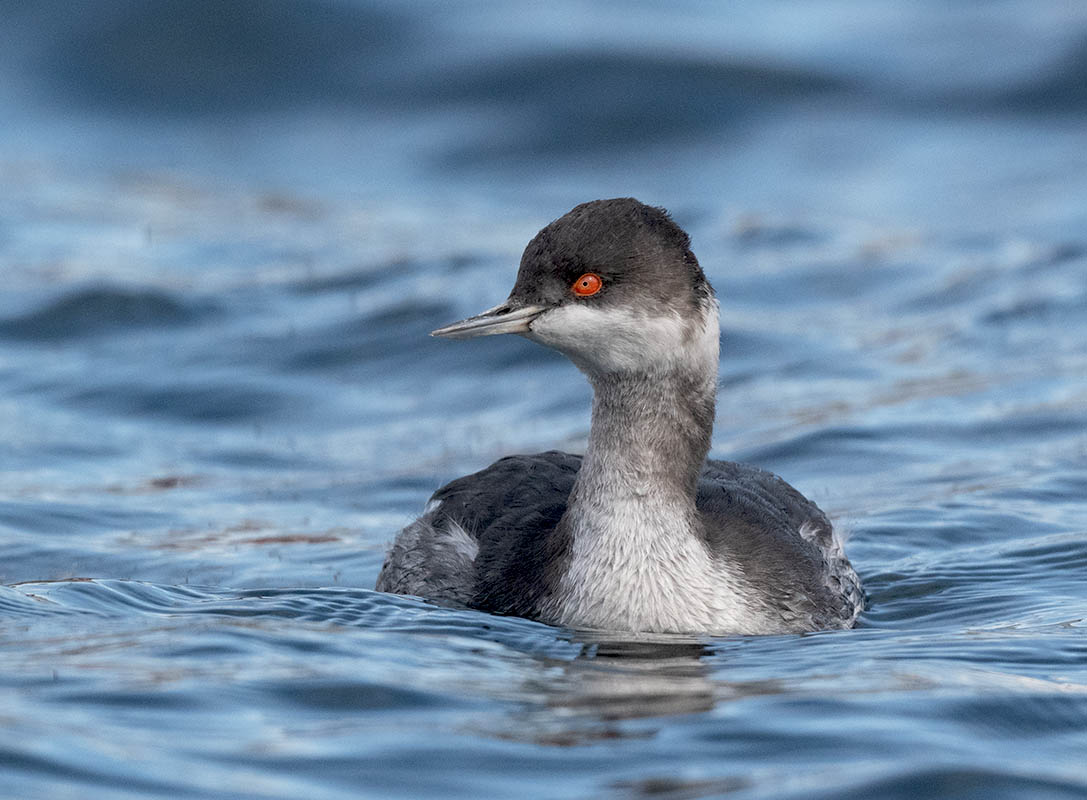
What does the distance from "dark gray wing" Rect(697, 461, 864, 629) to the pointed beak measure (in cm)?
123

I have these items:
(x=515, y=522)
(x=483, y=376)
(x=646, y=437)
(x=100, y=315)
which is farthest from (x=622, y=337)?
(x=100, y=315)

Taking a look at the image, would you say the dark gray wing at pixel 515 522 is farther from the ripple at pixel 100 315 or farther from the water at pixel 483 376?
the ripple at pixel 100 315

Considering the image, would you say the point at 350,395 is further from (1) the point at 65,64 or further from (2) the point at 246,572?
(1) the point at 65,64

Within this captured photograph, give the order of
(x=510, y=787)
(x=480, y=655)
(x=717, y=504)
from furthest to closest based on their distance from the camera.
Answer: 1. (x=717, y=504)
2. (x=480, y=655)
3. (x=510, y=787)

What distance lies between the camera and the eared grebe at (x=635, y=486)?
723cm

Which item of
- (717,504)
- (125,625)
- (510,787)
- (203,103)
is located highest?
(203,103)

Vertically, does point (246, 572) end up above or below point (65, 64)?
below

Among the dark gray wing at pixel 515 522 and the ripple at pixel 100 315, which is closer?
the dark gray wing at pixel 515 522

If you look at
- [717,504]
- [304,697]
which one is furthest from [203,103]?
[304,697]

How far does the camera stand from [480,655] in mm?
7082

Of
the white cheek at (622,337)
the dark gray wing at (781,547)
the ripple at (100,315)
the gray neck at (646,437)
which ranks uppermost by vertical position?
the ripple at (100,315)

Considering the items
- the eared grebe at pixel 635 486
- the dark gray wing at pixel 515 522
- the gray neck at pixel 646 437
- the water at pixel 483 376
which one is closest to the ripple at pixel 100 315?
the water at pixel 483 376

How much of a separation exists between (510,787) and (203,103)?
54.0ft

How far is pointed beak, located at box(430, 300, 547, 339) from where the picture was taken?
7.18 meters
